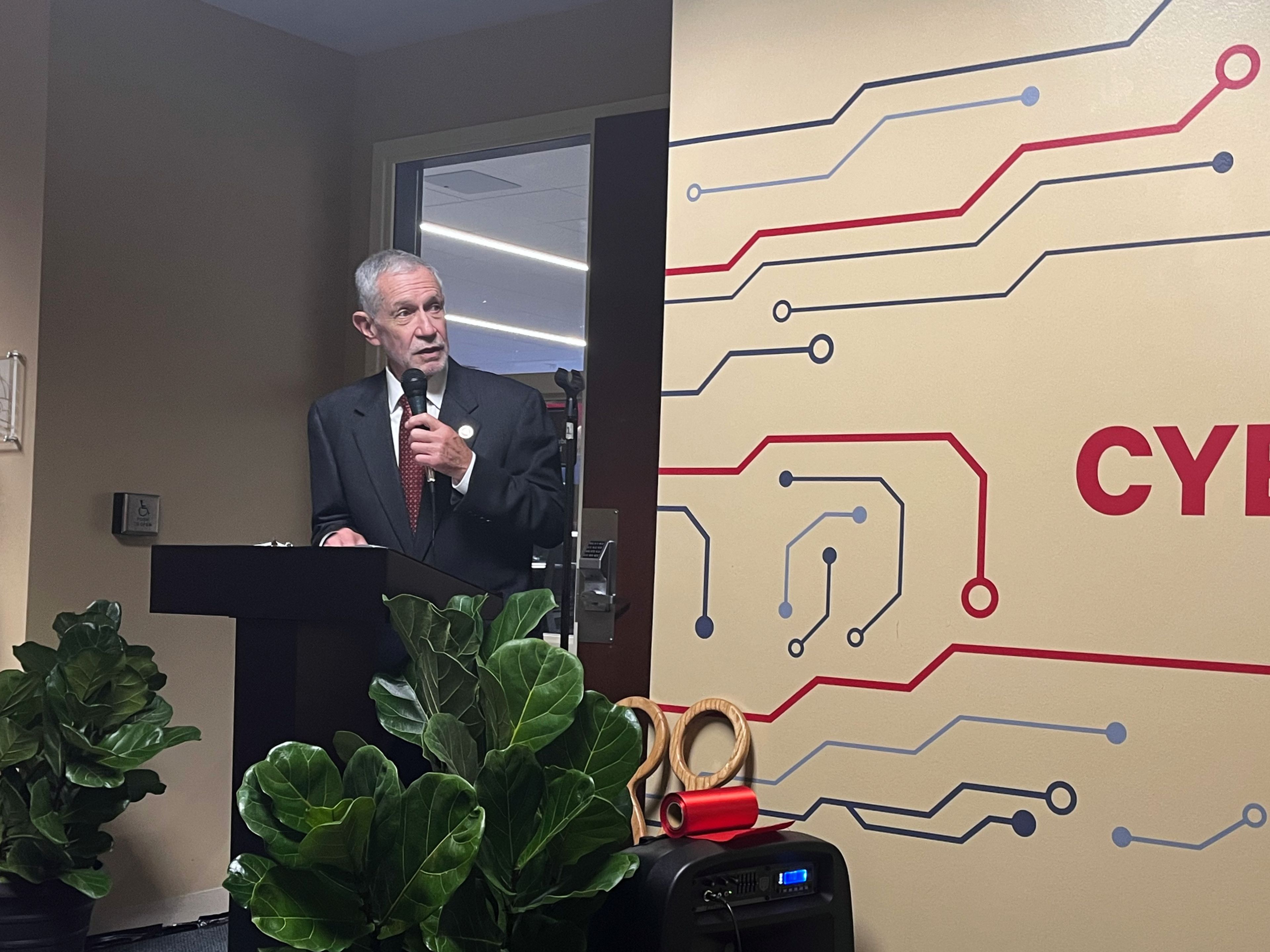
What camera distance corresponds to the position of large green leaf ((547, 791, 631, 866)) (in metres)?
1.81

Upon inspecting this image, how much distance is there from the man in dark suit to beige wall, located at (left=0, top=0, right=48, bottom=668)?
0.82 metres

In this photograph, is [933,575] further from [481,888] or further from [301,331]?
[301,331]

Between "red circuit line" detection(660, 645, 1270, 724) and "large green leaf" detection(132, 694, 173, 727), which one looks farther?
"large green leaf" detection(132, 694, 173, 727)

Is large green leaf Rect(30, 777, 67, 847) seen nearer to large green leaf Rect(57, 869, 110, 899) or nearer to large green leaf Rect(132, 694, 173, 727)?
large green leaf Rect(57, 869, 110, 899)

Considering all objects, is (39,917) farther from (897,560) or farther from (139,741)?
(897,560)

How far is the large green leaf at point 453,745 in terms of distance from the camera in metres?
1.82

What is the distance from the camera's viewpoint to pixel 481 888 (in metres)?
1.83

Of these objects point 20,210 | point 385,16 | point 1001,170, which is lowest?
point 1001,170

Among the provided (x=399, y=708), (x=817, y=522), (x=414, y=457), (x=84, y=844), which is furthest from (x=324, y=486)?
(x=817, y=522)

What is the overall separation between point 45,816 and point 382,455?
1.30 meters

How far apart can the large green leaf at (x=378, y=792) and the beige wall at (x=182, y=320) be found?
2.20 meters

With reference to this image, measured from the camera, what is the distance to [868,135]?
7.13 ft

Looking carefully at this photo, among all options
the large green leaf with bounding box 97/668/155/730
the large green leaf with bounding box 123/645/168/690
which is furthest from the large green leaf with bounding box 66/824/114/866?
the large green leaf with bounding box 123/645/168/690

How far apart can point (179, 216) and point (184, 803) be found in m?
1.84
